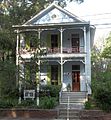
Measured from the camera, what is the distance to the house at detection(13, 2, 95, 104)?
29891 mm

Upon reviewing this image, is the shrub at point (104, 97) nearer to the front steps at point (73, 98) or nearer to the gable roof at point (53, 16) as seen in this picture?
the front steps at point (73, 98)

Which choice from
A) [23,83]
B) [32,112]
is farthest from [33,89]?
[32,112]

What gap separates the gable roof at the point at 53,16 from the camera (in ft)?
→ 101

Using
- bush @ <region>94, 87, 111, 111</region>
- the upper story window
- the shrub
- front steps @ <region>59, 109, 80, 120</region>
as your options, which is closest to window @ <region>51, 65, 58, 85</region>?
the upper story window

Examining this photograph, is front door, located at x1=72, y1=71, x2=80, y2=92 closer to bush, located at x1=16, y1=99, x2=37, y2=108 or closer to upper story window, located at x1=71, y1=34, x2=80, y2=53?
upper story window, located at x1=71, y1=34, x2=80, y2=53

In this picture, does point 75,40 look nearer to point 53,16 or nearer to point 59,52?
point 59,52

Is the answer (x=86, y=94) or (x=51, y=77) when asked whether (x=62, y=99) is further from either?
(x=51, y=77)

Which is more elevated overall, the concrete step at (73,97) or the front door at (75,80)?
the front door at (75,80)

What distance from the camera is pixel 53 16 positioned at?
31297mm

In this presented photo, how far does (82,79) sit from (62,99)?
16.5 ft

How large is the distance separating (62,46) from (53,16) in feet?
10.3

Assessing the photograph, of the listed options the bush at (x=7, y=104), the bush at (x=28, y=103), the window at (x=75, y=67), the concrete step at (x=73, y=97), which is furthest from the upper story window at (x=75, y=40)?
the bush at (x=7, y=104)

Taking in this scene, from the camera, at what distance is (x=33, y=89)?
24.3 meters

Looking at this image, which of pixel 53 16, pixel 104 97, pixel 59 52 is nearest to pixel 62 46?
pixel 59 52
